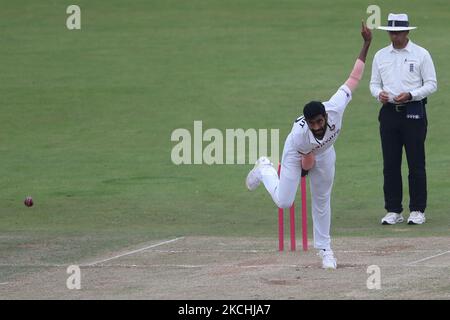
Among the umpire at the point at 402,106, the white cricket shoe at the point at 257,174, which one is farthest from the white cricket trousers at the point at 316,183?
the umpire at the point at 402,106

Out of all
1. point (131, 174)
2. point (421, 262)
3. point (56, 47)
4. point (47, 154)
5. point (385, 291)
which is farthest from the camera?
point (56, 47)

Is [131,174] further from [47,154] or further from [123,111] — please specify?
[123,111]

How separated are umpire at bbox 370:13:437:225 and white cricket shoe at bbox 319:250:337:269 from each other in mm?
3541

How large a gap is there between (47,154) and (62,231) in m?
6.75

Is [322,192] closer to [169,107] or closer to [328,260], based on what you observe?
[328,260]

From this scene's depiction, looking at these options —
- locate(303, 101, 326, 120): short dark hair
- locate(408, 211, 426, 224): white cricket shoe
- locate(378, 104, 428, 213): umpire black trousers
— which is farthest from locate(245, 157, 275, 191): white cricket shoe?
locate(408, 211, 426, 224): white cricket shoe

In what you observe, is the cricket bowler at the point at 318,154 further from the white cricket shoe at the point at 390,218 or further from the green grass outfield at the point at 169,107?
the white cricket shoe at the point at 390,218

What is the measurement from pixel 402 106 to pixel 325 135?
3995 mm

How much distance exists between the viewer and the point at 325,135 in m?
11.3

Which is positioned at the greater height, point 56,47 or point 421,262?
point 56,47

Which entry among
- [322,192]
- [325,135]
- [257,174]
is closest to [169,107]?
[257,174]

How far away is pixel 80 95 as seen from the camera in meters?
25.9

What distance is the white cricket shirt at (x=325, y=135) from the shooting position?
11.3m

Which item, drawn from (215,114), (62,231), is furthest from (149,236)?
(215,114)
